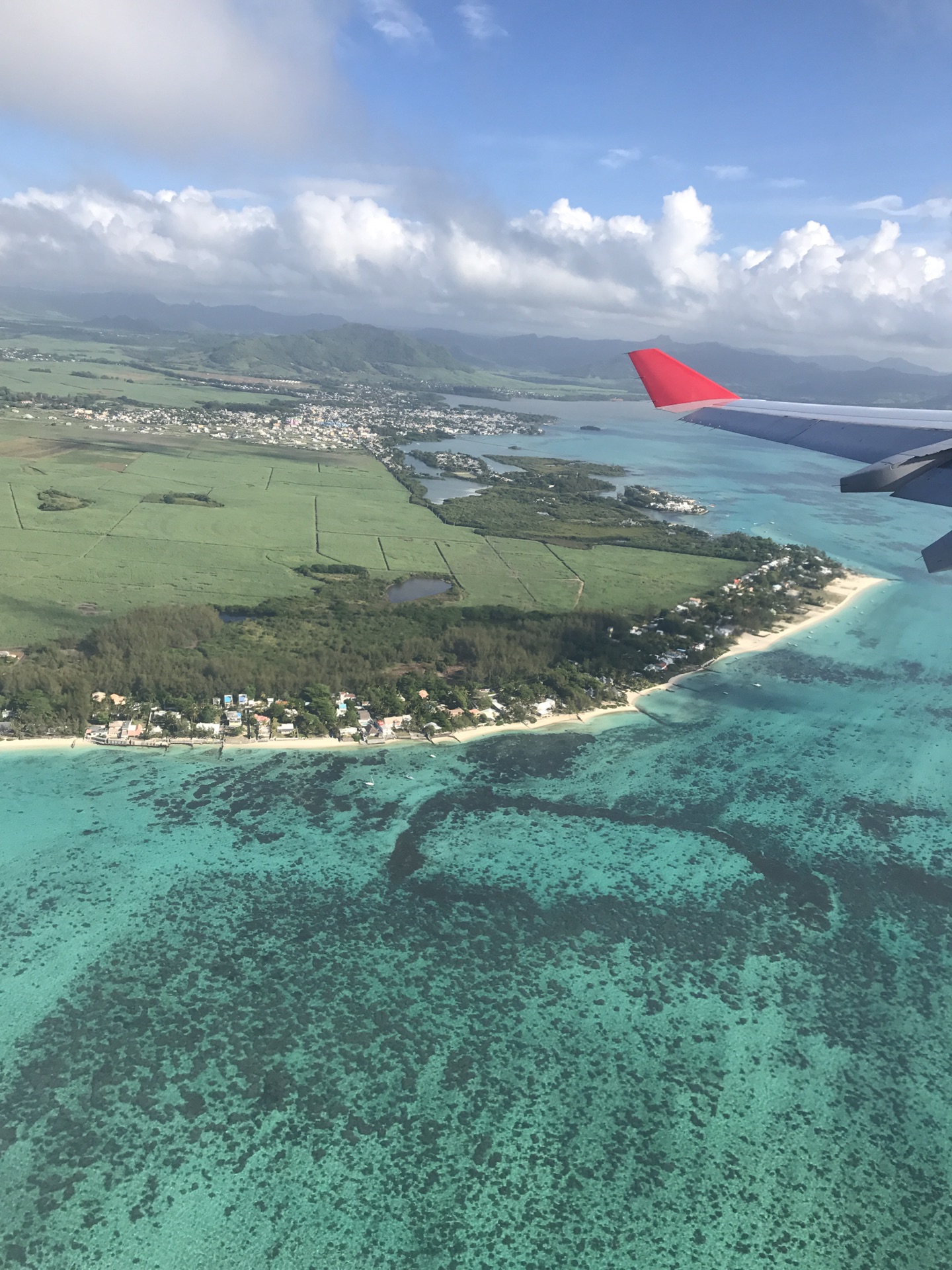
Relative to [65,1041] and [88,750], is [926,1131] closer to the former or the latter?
[65,1041]

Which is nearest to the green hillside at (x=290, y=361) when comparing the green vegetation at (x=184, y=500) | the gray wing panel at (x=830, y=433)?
the green vegetation at (x=184, y=500)

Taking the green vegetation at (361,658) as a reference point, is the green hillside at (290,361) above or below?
above

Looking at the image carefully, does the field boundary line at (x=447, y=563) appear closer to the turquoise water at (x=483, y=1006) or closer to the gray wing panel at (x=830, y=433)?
the turquoise water at (x=483, y=1006)

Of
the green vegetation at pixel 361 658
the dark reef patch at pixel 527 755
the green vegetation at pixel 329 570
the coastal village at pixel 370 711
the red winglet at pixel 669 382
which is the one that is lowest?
the dark reef patch at pixel 527 755

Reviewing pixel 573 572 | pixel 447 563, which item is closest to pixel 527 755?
pixel 573 572

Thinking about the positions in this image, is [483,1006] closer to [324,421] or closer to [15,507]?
[15,507]

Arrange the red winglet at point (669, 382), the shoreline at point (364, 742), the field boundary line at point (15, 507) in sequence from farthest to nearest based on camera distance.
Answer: the field boundary line at point (15, 507) → the shoreline at point (364, 742) → the red winglet at point (669, 382)

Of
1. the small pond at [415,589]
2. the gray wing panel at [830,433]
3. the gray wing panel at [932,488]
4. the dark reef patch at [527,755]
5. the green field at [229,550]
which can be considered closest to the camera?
the gray wing panel at [932,488]

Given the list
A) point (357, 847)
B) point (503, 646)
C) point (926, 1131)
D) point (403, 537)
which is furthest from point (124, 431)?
point (926, 1131)
